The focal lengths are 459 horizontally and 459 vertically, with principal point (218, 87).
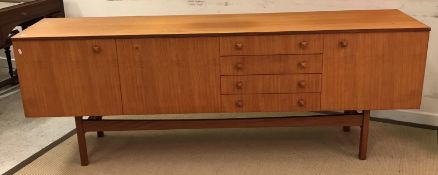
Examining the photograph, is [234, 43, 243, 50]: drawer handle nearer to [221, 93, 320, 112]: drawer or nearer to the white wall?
[221, 93, 320, 112]: drawer

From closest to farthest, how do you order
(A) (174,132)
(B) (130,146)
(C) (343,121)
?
1. (C) (343,121)
2. (B) (130,146)
3. (A) (174,132)

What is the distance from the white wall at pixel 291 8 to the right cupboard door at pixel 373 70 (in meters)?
0.62

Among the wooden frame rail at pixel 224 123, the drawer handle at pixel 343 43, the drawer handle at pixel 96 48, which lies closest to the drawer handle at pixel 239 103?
the wooden frame rail at pixel 224 123

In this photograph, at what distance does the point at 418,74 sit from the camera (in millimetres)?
2156

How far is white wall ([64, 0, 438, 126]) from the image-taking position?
2652 mm

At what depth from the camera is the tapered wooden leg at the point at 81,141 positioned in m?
2.36

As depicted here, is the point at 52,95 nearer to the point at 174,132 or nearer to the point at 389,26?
the point at 174,132

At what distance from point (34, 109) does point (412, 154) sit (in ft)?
6.46

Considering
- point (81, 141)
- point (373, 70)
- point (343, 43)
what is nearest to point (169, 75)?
point (81, 141)

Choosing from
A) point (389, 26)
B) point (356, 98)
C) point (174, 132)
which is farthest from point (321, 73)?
point (174, 132)

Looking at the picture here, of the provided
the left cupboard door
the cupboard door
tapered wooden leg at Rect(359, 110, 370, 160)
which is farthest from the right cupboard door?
the left cupboard door

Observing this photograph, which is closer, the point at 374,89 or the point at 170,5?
the point at 374,89

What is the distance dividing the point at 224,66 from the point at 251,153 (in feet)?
1.94

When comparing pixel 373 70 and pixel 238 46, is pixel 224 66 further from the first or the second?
pixel 373 70
